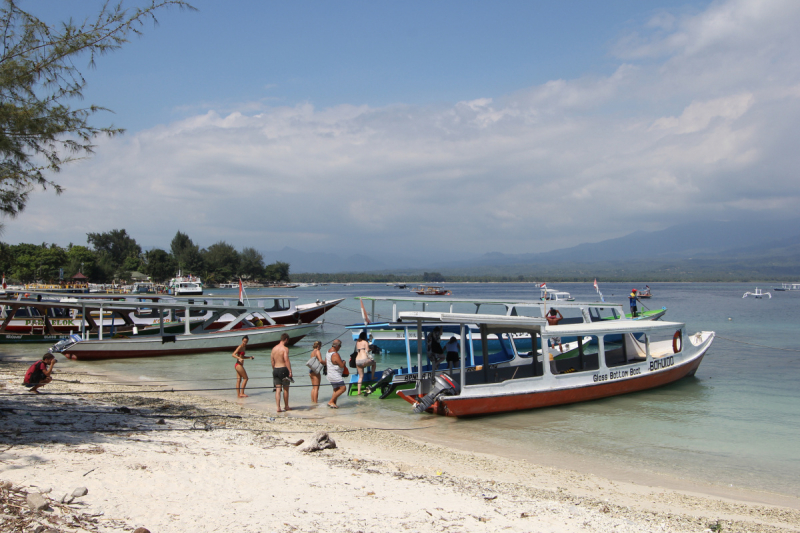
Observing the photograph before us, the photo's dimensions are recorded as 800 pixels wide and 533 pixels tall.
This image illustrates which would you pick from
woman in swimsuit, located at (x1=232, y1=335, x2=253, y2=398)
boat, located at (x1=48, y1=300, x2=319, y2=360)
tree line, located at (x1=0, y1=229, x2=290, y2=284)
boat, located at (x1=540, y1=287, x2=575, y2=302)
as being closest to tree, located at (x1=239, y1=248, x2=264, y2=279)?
tree line, located at (x1=0, y1=229, x2=290, y2=284)

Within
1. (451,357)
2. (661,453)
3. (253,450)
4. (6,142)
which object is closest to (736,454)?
(661,453)

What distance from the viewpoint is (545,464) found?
356 inches

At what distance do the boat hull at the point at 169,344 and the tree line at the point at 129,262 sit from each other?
171ft

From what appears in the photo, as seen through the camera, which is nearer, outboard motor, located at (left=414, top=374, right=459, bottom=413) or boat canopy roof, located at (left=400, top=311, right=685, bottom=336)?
boat canopy roof, located at (left=400, top=311, right=685, bottom=336)

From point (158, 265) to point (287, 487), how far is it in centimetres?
11691

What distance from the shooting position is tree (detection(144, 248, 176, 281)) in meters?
112

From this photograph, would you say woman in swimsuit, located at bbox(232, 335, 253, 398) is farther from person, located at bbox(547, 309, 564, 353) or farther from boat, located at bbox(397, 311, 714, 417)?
person, located at bbox(547, 309, 564, 353)

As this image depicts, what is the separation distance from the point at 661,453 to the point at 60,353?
75.0 ft

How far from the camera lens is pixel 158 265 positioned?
111688 mm

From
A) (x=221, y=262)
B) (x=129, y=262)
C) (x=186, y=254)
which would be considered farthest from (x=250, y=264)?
(x=129, y=262)

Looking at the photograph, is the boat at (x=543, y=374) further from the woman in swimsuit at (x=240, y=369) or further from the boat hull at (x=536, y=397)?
the woman in swimsuit at (x=240, y=369)

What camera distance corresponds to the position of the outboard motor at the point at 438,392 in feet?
38.4

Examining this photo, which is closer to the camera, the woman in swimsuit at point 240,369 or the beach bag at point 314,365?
the beach bag at point 314,365

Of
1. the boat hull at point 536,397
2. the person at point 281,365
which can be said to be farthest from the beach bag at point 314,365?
the boat hull at point 536,397
